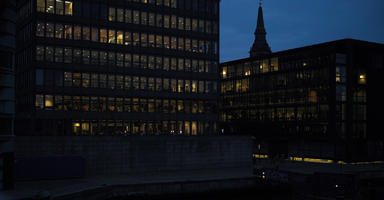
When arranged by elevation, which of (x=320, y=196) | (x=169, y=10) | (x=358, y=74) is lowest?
(x=320, y=196)

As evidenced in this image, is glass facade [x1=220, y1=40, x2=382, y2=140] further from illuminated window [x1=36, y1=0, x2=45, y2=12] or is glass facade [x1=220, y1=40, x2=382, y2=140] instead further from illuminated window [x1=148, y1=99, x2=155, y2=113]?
illuminated window [x1=36, y1=0, x2=45, y2=12]

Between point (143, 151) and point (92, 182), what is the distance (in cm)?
1182

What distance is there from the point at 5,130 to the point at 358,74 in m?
61.6

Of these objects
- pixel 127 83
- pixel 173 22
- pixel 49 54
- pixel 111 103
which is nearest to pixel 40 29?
pixel 49 54

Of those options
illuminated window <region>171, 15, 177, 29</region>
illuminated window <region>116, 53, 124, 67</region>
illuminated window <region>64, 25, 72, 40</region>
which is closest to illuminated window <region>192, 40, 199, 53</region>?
illuminated window <region>171, 15, 177, 29</region>

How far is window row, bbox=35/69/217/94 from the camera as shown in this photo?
61.2m

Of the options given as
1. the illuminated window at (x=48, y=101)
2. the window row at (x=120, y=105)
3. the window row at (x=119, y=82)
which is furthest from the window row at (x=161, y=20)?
the illuminated window at (x=48, y=101)

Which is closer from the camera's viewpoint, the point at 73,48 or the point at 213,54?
the point at 73,48

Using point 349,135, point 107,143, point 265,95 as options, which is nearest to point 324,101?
point 349,135

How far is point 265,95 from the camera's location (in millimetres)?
92312

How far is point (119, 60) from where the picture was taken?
66375mm

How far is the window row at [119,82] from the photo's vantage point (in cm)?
6122

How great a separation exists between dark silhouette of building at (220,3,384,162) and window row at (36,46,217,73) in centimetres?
1758

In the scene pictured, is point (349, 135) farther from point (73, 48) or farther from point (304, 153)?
point (73, 48)
